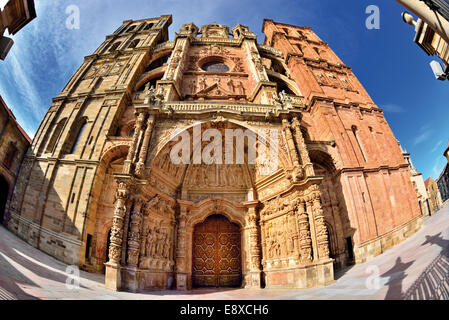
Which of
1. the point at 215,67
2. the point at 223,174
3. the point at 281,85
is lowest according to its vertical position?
the point at 223,174

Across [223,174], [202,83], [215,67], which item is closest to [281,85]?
[215,67]

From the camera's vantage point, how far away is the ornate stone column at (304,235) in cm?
811

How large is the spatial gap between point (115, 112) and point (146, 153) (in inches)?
289

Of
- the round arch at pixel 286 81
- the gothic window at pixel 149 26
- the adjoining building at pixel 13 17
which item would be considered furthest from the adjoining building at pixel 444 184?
the gothic window at pixel 149 26

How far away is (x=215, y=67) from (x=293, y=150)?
14.5 metres

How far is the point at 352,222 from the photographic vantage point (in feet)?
37.7

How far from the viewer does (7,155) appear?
40.2 feet

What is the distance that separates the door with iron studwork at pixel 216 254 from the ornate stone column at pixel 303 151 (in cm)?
501

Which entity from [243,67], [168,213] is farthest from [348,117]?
[168,213]

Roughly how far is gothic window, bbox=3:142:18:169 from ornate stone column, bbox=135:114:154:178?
30.5 ft

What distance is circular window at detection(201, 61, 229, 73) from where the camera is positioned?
Answer: 66.8ft

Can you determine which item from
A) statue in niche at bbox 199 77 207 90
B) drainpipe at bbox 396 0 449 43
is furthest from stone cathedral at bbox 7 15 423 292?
drainpipe at bbox 396 0 449 43

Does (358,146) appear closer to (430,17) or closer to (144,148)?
(430,17)
